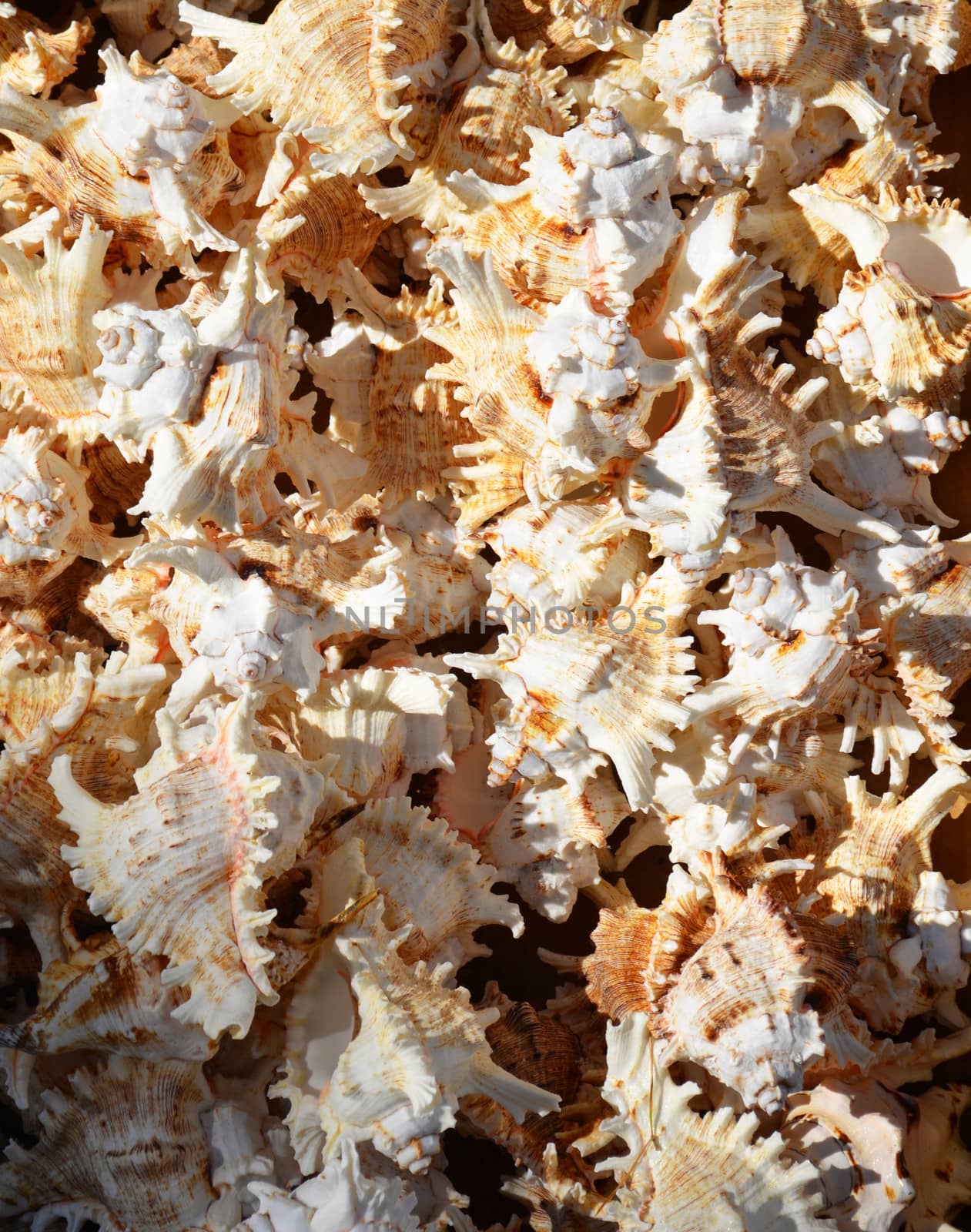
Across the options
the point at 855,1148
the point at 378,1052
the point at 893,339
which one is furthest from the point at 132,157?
the point at 855,1148

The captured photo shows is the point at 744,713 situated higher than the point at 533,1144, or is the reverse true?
the point at 744,713

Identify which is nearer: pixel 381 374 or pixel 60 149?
pixel 60 149

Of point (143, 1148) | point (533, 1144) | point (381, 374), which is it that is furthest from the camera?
point (381, 374)

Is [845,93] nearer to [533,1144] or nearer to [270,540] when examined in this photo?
[270,540]

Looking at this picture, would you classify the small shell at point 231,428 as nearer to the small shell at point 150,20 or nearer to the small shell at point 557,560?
the small shell at point 557,560

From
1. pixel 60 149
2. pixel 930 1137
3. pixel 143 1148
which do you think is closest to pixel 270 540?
pixel 60 149

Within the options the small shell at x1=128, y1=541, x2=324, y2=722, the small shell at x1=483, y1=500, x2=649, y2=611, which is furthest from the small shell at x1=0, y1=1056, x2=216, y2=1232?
the small shell at x1=483, y1=500, x2=649, y2=611

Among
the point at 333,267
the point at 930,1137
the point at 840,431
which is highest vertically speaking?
the point at 333,267
